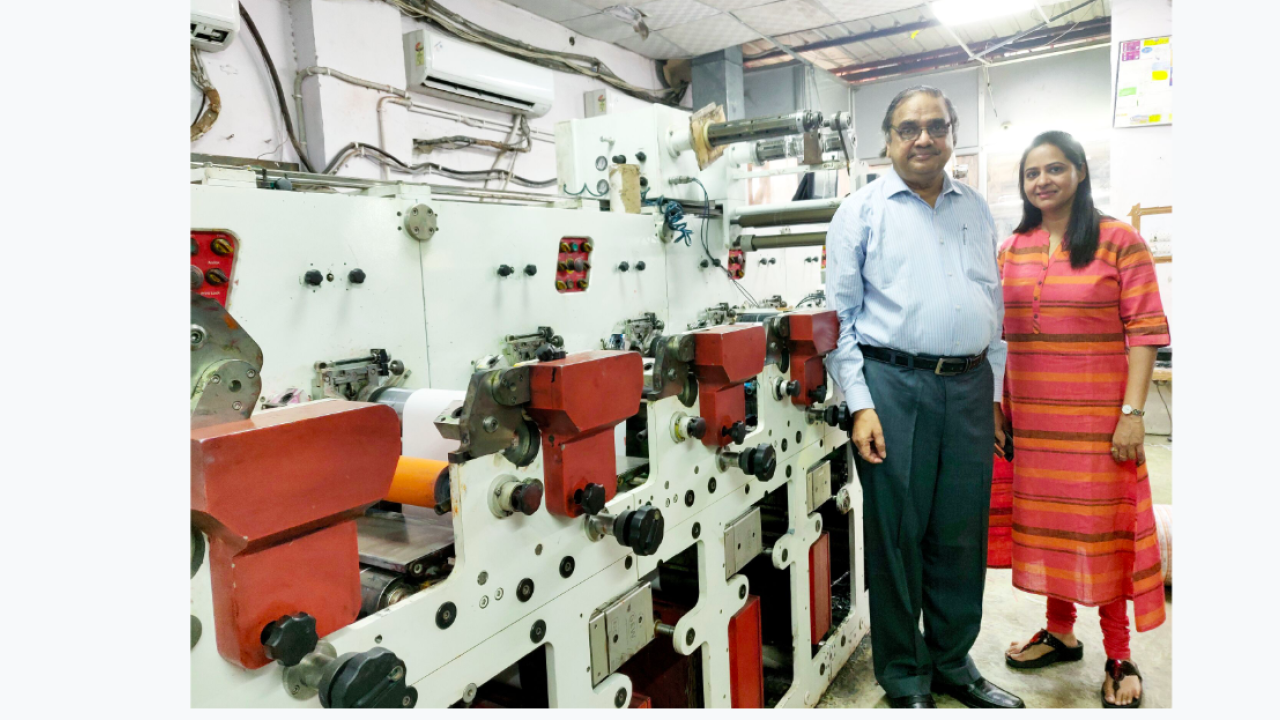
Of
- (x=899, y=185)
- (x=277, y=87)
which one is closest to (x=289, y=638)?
(x=899, y=185)

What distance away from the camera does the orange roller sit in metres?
1.08

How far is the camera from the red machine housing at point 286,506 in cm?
70

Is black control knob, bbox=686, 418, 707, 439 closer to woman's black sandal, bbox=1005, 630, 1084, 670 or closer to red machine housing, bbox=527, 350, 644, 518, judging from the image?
red machine housing, bbox=527, 350, 644, 518

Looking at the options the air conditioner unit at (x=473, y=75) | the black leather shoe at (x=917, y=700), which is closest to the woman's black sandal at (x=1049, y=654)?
the black leather shoe at (x=917, y=700)

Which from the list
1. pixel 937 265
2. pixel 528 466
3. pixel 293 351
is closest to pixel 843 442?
pixel 937 265

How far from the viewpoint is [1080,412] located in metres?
1.89

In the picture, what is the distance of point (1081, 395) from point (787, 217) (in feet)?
5.47

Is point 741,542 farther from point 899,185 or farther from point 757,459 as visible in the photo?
point 899,185

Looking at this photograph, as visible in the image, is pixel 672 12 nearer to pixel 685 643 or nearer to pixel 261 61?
pixel 261 61

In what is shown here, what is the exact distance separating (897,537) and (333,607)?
4.71 feet

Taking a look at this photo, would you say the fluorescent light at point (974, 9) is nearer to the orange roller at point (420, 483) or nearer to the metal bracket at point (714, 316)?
the metal bracket at point (714, 316)

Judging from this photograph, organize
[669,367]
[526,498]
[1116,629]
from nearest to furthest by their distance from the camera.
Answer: [526,498], [669,367], [1116,629]

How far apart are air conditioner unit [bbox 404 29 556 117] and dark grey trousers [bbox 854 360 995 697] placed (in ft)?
10.2

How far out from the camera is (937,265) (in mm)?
1768
